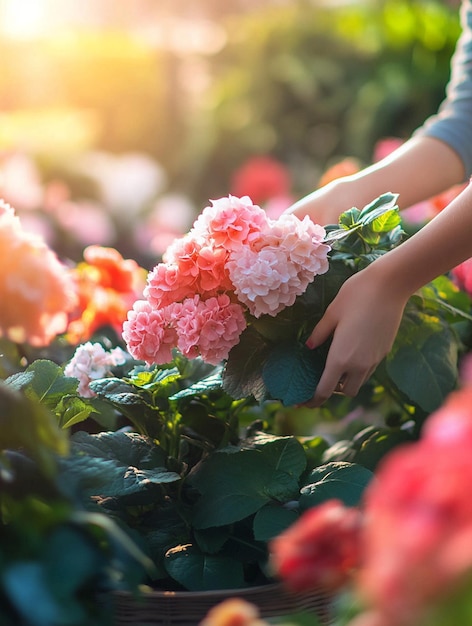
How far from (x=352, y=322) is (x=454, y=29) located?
428 centimetres

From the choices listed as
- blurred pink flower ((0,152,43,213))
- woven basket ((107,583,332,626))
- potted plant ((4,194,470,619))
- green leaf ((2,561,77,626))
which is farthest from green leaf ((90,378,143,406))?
blurred pink flower ((0,152,43,213))

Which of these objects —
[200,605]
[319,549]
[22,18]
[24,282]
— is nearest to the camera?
[319,549]

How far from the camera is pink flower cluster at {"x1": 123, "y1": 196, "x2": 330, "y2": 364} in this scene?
1242mm

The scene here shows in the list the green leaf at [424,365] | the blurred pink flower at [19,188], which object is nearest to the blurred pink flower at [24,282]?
the green leaf at [424,365]

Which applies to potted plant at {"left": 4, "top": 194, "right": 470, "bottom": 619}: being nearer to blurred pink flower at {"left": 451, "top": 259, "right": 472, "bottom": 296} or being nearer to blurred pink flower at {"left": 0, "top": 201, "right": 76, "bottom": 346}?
blurred pink flower at {"left": 0, "top": 201, "right": 76, "bottom": 346}

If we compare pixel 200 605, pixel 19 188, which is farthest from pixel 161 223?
pixel 200 605

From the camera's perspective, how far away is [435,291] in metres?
1.65

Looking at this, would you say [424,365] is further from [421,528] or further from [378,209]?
[421,528]

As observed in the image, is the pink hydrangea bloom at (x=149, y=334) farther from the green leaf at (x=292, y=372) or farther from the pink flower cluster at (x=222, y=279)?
the green leaf at (x=292, y=372)

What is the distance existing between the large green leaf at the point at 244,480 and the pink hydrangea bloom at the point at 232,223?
306 mm

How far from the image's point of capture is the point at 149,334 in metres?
1.27

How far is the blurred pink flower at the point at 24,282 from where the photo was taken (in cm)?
139

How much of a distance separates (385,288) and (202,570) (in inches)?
18.0

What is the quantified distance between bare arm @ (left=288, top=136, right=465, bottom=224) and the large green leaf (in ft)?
1.41
